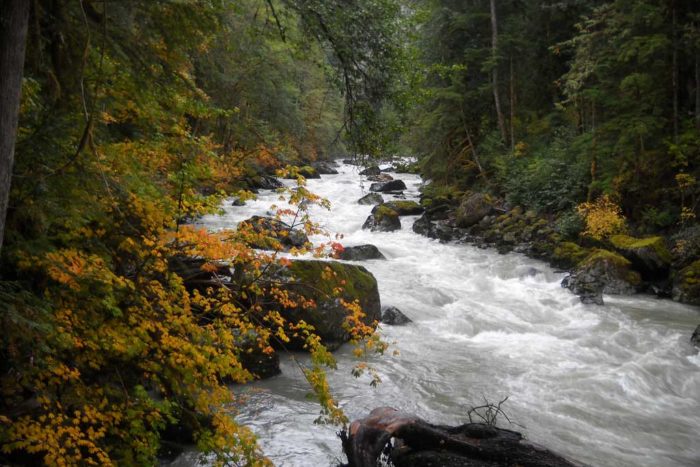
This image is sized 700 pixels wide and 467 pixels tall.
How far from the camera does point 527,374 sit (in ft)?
28.6

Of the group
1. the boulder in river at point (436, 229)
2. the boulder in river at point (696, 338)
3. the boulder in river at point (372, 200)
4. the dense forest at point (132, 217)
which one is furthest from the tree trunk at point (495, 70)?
the dense forest at point (132, 217)

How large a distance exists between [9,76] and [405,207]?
20485 mm

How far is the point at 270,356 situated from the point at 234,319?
263cm

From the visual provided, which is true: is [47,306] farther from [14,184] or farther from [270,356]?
[270,356]

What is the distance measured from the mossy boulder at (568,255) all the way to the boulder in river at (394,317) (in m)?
6.32

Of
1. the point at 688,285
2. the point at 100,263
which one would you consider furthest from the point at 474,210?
the point at 100,263

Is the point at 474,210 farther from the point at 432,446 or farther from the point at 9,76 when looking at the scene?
the point at 9,76

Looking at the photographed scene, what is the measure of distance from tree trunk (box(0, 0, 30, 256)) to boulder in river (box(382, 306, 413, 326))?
856 centimetres

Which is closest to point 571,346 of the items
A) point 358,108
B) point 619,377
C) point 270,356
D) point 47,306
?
point 619,377

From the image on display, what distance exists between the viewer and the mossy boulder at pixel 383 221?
2044 centimetres

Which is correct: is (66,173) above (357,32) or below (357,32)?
below

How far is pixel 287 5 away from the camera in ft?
14.8

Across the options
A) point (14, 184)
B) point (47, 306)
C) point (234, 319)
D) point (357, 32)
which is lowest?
point (234, 319)

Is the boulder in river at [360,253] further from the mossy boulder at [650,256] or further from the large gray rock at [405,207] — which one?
the mossy boulder at [650,256]
